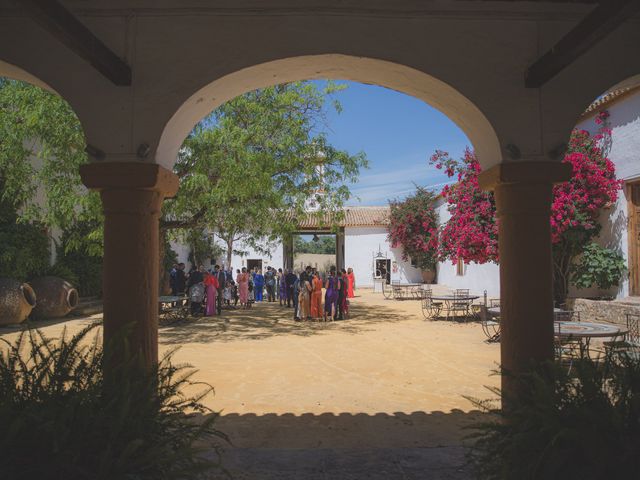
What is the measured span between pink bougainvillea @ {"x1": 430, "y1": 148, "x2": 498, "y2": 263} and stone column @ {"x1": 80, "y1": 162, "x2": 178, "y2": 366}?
351 inches

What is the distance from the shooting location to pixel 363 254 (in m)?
26.9

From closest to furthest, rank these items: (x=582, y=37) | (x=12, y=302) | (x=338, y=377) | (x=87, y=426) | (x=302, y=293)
Result: (x=87, y=426)
(x=582, y=37)
(x=338, y=377)
(x=12, y=302)
(x=302, y=293)

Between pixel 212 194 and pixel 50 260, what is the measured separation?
808cm

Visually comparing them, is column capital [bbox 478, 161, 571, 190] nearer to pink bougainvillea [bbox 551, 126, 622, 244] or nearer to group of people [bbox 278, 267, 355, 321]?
pink bougainvillea [bbox 551, 126, 622, 244]

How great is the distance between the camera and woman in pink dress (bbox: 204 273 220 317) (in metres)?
13.8

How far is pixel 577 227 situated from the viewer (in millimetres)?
10375

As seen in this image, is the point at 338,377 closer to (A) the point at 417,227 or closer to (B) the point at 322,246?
(A) the point at 417,227

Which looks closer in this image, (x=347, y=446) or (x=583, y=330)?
(x=347, y=446)

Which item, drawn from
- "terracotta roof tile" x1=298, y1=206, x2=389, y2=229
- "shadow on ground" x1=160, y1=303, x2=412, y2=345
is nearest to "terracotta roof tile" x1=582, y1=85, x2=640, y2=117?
"shadow on ground" x1=160, y1=303, x2=412, y2=345

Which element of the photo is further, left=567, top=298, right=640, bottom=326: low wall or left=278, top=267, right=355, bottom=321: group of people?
left=278, top=267, right=355, bottom=321: group of people

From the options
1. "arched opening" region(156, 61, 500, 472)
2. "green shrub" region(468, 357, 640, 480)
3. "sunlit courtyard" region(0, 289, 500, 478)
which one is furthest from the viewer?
"sunlit courtyard" region(0, 289, 500, 478)

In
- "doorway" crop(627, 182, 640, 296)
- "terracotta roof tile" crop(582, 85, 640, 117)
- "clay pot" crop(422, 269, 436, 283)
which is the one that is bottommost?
"clay pot" crop(422, 269, 436, 283)

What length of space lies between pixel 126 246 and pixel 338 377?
4171mm

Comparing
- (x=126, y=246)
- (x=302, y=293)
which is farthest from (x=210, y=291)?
(x=126, y=246)
